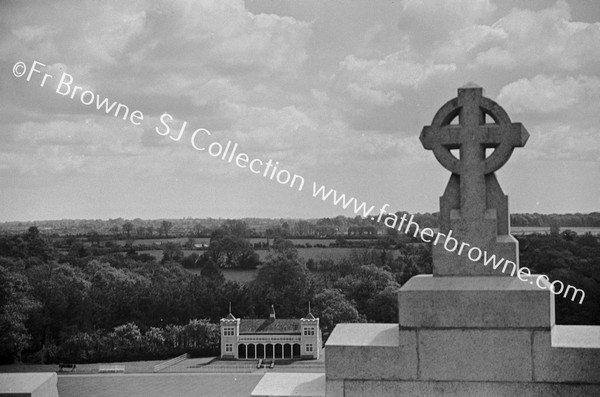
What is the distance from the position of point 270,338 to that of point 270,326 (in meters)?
1.19

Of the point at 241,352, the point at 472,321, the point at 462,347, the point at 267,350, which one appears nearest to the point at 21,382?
the point at 462,347

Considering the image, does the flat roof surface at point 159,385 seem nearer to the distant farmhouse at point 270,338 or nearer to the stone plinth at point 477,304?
the distant farmhouse at point 270,338

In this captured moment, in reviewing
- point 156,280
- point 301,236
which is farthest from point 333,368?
point 301,236

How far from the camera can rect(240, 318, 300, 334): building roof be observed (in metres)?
67.5

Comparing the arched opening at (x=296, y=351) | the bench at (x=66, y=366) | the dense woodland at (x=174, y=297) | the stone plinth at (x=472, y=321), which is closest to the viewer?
the stone plinth at (x=472, y=321)

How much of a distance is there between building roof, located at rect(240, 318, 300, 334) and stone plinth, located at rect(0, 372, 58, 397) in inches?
2389

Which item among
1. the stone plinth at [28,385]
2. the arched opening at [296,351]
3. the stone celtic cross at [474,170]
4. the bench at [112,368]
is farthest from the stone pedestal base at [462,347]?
the arched opening at [296,351]

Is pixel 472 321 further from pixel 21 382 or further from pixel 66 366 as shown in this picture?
pixel 66 366

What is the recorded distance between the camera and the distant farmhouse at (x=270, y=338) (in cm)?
6656

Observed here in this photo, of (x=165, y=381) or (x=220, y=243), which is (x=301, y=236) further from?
(x=165, y=381)

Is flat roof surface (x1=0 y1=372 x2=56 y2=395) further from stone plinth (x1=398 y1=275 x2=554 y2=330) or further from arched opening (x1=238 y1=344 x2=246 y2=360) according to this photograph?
arched opening (x1=238 y1=344 x2=246 y2=360)

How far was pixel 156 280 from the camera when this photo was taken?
270 feet

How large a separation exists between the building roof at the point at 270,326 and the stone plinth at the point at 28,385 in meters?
60.7

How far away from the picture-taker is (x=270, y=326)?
68.6m
